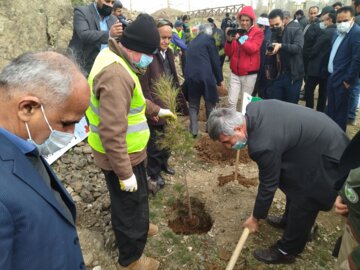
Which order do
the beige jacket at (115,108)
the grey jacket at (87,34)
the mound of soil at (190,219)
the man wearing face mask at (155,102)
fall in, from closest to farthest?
the beige jacket at (115,108), the mound of soil at (190,219), the man wearing face mask at (155,102), the grey jacket at (87,34)

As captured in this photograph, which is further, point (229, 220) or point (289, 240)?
point (229, 220)

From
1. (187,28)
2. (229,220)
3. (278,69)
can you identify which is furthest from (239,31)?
(187,28)

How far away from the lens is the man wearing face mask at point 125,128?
1.98m

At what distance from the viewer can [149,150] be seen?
153 inches

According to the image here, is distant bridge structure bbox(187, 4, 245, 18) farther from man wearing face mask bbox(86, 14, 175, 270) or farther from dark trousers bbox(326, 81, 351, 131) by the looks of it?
man wearing face mask bbox(86, 14, 175, 270)

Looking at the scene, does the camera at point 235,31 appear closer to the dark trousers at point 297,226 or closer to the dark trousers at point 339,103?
the dark trousers at point 339,103

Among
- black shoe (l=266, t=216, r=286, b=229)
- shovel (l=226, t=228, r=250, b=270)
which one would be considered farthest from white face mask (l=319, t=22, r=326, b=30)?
shovel (l=226, t=228, r=250, b=270)

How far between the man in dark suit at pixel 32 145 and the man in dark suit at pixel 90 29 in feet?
10.1

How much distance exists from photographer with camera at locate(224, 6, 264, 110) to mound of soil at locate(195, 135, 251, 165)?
1.08 m

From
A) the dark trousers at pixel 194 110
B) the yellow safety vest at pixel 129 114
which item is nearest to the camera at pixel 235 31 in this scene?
the dark trousers at pixel 194 110

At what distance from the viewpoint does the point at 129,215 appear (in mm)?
2451

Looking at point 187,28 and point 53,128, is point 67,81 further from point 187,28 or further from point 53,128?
point 187,28

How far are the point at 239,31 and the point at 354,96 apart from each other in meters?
3.00

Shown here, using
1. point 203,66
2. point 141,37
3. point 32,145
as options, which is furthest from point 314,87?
point 32,145
